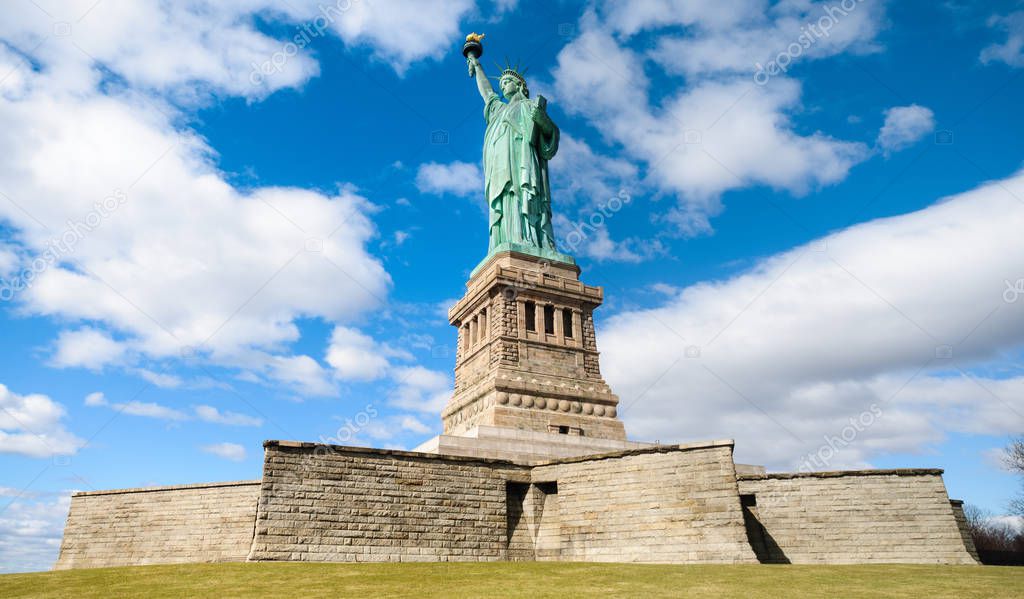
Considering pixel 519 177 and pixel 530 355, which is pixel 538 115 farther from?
pixel 530 355

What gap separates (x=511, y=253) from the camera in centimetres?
3234

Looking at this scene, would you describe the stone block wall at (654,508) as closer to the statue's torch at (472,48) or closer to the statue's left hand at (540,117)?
the statue's left hand at (540,117)

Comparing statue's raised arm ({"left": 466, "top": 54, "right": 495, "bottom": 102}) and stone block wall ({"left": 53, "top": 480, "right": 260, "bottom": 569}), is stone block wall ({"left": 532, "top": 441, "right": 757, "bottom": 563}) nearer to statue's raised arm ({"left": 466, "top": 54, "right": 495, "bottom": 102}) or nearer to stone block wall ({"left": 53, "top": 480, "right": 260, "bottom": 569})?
stone block wall ({"left": 53, "top": 480, "right": 260, "bottom": 569})

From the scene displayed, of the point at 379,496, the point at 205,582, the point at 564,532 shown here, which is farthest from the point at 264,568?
the point at 564,532

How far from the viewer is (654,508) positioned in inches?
715

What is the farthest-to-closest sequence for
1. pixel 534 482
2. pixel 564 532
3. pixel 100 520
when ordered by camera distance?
pixel 100 520 < pixel 534 482 < pixel 564 532

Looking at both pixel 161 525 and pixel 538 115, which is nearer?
pixel 161 525

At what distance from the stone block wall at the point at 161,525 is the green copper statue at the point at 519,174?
1759 centimetres

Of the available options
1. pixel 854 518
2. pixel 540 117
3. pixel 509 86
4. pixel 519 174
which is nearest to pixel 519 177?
pixel 519 174

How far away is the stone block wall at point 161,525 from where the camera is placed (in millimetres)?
20234

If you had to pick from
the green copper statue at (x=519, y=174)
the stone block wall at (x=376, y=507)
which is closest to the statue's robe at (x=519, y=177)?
the green copper statue at (x=519, y=174)

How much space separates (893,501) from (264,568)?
17610mm

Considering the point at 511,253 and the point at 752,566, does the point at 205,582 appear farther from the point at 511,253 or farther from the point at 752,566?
the point at 511,253

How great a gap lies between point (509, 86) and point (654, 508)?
27694 millimetres
